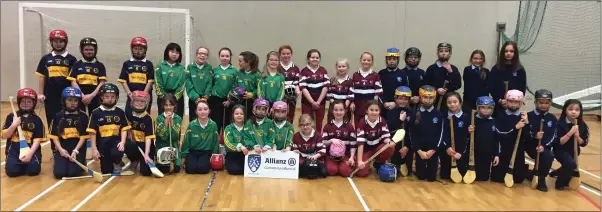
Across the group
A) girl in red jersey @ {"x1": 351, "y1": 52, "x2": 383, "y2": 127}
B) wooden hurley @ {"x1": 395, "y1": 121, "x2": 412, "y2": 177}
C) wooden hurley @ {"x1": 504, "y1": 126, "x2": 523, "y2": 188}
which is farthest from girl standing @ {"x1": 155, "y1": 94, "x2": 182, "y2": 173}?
wooden hurley @ {"x1": 504, "y1": 126, "x2": 523, "y2": 188}

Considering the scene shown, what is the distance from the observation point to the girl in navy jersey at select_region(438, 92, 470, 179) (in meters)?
4.68

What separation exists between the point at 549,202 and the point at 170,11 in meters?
7.93

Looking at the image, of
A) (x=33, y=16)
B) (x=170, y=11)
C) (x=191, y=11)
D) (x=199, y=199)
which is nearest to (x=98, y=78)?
(x=199, y=199)

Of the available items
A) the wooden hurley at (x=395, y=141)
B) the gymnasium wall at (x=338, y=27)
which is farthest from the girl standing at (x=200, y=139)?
the gymnasium wall at (x=338, y=27)

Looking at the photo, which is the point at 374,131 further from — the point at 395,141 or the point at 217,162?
the point at 217,162

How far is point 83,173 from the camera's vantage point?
4602 millimetres

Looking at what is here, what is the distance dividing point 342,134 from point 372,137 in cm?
33

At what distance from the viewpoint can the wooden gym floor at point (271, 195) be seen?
367 cm

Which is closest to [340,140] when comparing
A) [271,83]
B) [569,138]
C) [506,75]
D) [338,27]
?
[271,83]

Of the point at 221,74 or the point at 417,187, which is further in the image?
the point at 221,74

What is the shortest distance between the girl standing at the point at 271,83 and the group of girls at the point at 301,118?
0.01 m

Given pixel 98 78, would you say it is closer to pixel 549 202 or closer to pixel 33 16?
Answer: pixel 549 202

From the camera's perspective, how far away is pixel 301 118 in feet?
15.9

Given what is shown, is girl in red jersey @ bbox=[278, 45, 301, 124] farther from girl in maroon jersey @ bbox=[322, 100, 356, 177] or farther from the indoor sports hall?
the indoor sports hall
